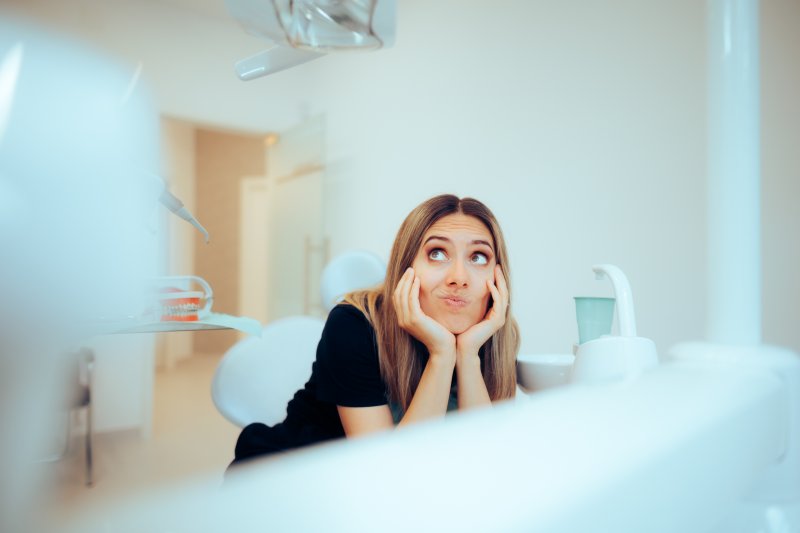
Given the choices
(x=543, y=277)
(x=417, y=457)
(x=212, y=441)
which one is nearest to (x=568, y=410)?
(x=417, y=457)

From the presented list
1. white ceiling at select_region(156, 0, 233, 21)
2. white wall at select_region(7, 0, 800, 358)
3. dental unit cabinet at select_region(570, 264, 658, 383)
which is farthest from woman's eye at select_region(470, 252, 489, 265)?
white ceiling at select_region(156, 0, 233, 21)

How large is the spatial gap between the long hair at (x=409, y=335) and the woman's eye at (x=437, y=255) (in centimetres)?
3

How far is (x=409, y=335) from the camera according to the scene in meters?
0.77

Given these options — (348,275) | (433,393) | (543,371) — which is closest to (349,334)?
(433,393)

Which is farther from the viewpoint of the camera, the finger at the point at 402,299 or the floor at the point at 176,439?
the floor at the point at 176,439

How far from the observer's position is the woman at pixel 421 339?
2.27 ft

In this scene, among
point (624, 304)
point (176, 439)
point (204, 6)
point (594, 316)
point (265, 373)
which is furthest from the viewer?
point (204, 6)

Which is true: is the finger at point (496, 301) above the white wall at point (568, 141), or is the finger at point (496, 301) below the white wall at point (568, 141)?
below

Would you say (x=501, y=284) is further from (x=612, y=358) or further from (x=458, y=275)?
(x=612, y=358)

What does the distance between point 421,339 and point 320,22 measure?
0.42 metres

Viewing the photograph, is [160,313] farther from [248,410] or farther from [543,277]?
[543,277]

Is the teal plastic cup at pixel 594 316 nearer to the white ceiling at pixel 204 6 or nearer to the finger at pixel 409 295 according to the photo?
the finger at pixel 409 295

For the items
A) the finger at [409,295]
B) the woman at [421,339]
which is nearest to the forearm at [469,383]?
the woman at [421,339]

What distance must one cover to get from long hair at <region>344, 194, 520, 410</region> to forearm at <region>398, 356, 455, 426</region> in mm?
79
